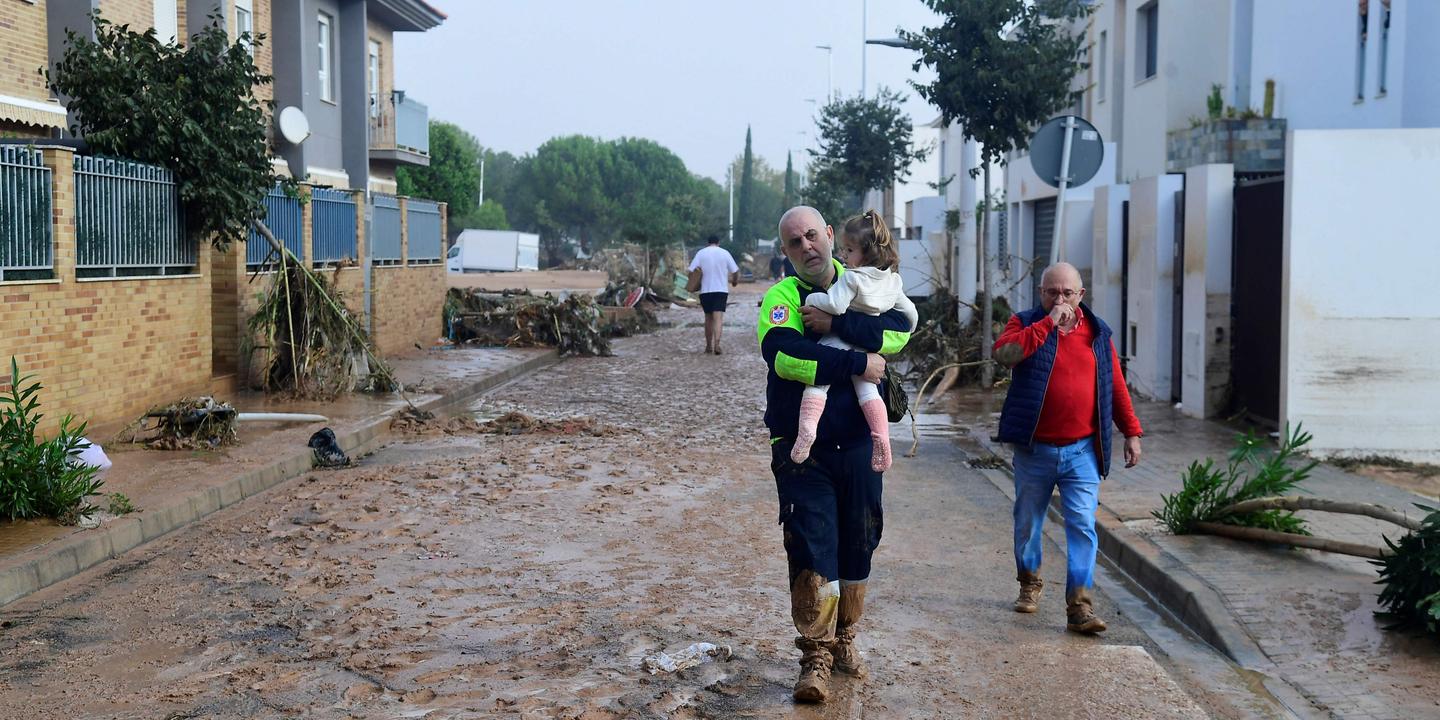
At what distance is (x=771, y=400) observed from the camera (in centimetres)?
539

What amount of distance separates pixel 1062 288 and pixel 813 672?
2.15 m

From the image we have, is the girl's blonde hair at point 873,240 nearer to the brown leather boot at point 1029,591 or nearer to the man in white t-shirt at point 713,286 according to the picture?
the brown leather boot at point 1029,591

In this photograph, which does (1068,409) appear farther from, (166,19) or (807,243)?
(166,19)

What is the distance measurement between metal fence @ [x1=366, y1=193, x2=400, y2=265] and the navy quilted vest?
54.8 ft

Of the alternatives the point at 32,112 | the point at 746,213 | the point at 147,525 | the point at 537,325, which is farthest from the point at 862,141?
the point at 746,213

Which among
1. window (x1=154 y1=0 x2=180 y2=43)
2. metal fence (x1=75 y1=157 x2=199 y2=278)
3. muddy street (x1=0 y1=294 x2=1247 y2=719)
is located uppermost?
window (x1=154 y1=0 x2=180 y2=43)

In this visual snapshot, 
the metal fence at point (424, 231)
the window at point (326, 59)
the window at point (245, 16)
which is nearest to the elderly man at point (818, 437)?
the metal fence at point (424, 231)

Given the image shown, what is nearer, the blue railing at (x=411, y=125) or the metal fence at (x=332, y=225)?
the metal fence at (x=332, y=225)

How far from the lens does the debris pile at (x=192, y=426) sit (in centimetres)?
1154

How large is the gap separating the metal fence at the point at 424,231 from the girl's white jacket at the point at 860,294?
2025cm

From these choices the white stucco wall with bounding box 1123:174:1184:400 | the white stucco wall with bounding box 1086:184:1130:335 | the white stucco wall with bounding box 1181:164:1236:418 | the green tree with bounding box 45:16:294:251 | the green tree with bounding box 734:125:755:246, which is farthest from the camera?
the green tree with bounding box 734:125:755:246

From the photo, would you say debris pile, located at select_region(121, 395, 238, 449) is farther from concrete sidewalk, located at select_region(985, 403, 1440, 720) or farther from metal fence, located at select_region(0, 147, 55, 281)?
concrete sidewalk, located at select_region(985, 403, 1440, 720)

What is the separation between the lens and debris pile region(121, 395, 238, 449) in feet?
37.9

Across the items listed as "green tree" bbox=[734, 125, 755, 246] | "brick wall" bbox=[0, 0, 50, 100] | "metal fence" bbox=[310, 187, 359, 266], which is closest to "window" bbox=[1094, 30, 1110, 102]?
"metal fence" bbox=[310, 187, 359, 266]
